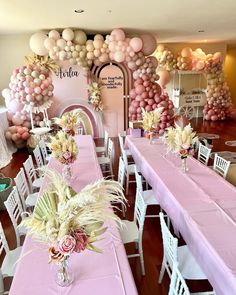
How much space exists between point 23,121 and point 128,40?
3.35m

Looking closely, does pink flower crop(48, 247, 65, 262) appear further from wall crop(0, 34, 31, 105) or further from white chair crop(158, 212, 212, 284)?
wall crop(0, 34, 31, 105)

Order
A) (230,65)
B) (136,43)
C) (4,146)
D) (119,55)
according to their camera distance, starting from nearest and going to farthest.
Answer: (4,146), (136,43), (119,55), (230,65)

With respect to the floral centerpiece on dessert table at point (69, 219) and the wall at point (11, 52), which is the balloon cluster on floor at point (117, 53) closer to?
the wall at point (11, 52)

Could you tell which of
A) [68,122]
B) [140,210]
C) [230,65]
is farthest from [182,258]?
[230,65]

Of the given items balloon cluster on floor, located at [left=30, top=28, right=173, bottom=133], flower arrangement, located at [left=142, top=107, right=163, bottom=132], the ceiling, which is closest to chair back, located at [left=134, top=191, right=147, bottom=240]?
flower arrangement, located at [left=142, top=107, right=163, bottom=132]

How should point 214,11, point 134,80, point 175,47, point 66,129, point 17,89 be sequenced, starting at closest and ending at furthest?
point 66,129 → point 214,11 → point 17,89 → point 134,80 → point 175,47

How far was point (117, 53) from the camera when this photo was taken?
6.45 meters

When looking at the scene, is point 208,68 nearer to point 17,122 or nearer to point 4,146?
point 17,122

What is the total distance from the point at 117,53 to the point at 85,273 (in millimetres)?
5681

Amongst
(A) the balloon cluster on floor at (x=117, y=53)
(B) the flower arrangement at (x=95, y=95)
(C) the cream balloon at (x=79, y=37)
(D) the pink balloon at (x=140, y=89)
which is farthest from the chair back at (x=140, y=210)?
(B) the flower arrangement at (x=95, y=95)

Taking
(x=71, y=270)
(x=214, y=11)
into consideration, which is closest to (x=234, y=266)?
(x=71, y=270)

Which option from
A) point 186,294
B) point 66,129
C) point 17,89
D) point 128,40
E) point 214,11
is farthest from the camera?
point 128,40

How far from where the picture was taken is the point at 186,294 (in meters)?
1.42

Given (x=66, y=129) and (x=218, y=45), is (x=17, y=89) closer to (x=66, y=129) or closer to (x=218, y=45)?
(x=66, y=129)
